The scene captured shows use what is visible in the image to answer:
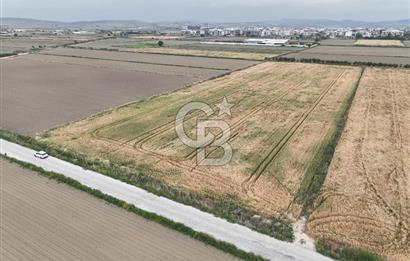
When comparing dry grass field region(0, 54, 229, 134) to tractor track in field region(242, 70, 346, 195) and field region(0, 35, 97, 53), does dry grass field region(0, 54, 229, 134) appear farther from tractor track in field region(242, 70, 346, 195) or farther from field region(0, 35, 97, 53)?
field region(0, 35, 97, 53)

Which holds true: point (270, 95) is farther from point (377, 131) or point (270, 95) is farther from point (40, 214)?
point (40, 214)

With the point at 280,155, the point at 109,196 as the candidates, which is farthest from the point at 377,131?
the point at 109,196

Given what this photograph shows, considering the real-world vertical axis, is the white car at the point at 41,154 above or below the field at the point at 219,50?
above

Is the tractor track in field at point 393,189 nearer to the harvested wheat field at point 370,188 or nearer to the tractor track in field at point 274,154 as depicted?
the harvested wheat field at point 370,188

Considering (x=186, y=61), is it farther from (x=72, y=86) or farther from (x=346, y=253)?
(x=346, y=253)

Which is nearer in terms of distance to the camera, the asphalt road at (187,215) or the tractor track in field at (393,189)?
the asphalt road at (187,215)

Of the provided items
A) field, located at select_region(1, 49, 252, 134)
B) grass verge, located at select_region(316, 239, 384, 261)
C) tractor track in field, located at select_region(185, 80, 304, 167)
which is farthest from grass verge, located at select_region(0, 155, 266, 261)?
field, located at select_region(1, 49, 252, 134)

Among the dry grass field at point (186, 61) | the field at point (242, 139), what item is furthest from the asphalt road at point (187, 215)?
the dry grass field at point (186, 61)
